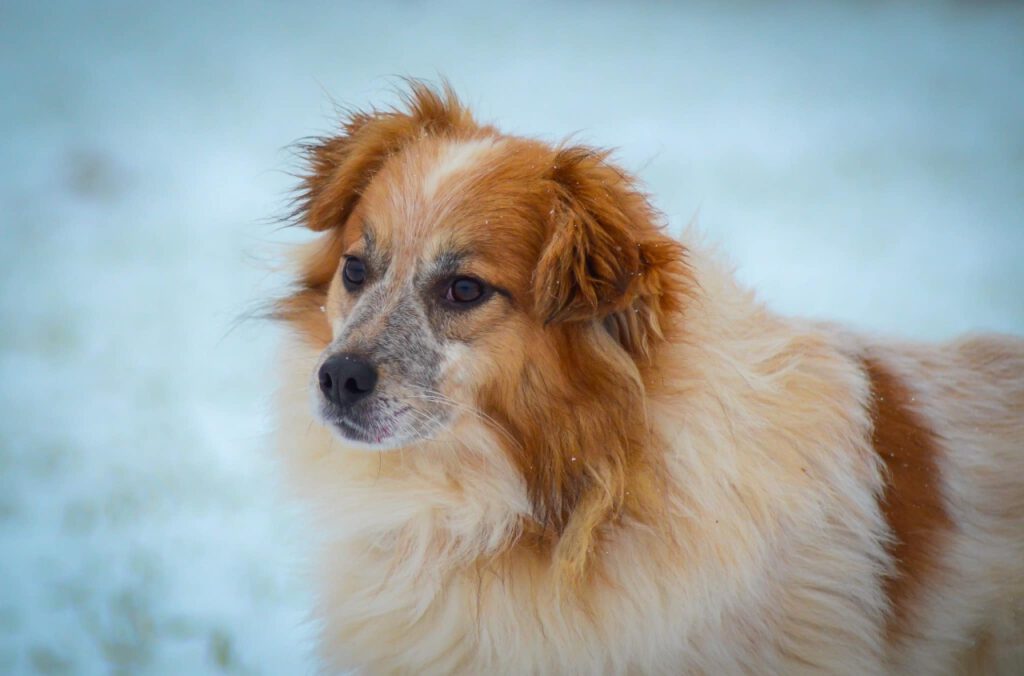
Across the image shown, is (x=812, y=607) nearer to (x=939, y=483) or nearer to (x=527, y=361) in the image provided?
(x=939, y=483)

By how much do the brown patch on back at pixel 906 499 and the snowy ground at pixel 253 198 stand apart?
2.94ft

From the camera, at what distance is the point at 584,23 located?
336 inches

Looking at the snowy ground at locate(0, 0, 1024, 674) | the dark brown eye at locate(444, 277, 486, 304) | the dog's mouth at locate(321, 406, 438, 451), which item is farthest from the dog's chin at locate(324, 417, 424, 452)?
the snowy ground at locate(0, 0, 1024, 674)

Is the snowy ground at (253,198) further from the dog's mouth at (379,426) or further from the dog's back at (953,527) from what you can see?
the dog's back at (953,527)

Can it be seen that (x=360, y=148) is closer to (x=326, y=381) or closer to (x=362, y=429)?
(x=326, y=381)

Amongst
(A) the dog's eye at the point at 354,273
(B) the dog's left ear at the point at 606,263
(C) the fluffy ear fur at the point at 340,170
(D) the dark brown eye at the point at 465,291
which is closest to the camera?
(B) the dog's left ear at the point at 606,263

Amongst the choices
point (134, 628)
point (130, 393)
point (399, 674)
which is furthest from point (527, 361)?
point (130, 393)

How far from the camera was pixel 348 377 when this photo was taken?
270 centimetres

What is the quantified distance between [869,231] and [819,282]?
3.22ft

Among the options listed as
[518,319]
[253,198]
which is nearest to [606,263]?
[518,319]

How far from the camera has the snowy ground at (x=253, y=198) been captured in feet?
13.7

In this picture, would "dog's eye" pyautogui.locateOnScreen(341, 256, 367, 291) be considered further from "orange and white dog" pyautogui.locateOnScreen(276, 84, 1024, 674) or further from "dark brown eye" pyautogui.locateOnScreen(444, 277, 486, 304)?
"dark brown eye" pyautogui.locateOnScreen(444, 277, 486, 304)

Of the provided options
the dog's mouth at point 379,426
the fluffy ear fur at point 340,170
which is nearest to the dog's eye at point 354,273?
the fluffy ear fur at point 340,170

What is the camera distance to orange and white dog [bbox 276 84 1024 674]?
9.00 ft
